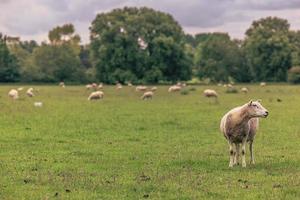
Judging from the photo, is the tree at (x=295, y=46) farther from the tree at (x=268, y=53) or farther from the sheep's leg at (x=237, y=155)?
the sheep's leg at (x=237, y=155)

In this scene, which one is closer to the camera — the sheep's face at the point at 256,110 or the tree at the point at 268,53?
the sheep's face at the point at 256,110

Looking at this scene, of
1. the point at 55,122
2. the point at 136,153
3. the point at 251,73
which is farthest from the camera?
the point at 251,73

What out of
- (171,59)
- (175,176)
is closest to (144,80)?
(171,59)

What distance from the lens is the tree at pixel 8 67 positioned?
403 ft

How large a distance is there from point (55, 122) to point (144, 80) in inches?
3124

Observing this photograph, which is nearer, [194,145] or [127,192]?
[127,192]

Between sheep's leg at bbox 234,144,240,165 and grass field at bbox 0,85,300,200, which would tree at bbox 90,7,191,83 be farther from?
sheep's leg at bbox 234,144,240,165

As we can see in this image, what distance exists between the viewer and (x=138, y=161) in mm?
18141

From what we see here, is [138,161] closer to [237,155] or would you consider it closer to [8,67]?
[237,155]

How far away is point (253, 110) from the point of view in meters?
17.3

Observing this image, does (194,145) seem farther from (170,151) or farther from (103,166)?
(103,166)

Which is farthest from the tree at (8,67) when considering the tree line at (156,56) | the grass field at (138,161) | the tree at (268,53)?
the grass field at (138,161)

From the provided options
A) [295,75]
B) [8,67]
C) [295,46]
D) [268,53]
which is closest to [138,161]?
[295,75]

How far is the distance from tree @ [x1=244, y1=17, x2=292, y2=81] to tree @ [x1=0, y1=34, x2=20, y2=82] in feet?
162
